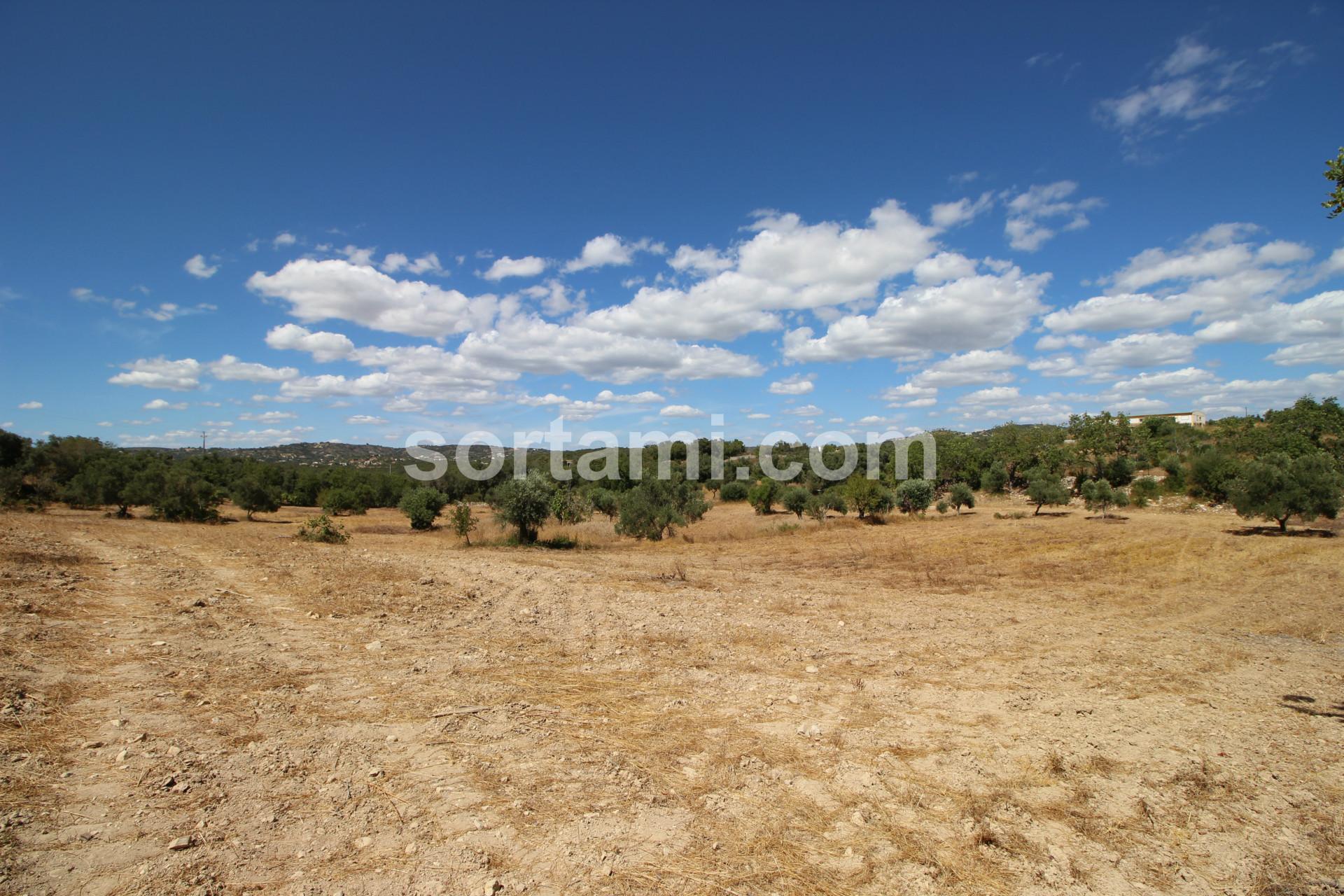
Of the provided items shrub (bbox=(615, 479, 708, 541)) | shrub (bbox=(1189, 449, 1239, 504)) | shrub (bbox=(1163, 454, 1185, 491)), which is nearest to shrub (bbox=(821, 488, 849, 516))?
shrub (bbox=(615, 479, 708, 541))

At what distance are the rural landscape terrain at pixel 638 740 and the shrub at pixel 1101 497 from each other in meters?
18.6

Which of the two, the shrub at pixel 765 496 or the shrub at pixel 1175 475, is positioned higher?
the shrub at pixel 1175 475

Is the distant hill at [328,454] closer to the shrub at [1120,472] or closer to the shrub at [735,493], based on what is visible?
the shrub at [735,493]

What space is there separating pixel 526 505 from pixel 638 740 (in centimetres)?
1710

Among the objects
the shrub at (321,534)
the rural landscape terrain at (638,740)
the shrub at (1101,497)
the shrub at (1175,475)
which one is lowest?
the rural landscape terrain at (638,740)

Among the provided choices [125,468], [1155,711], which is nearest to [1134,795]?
[1155,711]

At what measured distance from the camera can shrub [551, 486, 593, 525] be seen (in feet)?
75.2

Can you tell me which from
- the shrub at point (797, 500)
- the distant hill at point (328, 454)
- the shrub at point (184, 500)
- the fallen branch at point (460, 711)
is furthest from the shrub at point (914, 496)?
the distant hill at point (328, 454)

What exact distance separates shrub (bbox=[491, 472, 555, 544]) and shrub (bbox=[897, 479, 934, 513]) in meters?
21.8

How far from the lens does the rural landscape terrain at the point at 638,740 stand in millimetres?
3564

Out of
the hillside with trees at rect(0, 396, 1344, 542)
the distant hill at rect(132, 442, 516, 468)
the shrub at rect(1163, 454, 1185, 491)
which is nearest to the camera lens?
the hillside with trees at rect(0, 396, 1344, 542)

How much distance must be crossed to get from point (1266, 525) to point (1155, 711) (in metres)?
26.8

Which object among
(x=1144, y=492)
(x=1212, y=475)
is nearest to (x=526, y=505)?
(x=1144, y=492)

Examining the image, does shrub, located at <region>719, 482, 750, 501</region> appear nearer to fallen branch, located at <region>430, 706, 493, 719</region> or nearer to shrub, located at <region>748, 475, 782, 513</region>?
shrub, located at <region>748, 475, 782, 513</region>
